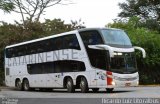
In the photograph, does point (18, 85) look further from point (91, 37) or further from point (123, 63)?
point (123, 63)

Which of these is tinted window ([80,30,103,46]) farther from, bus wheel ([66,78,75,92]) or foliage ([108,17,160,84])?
foliage ([108,17,160,84])

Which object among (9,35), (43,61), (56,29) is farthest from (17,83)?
(56,29)

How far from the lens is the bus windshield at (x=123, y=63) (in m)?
26.6

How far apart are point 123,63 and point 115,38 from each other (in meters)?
1.55

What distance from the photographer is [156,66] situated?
44.0m

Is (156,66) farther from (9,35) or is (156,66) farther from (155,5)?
(155,5)

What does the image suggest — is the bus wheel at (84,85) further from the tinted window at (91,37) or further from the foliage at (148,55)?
the foliage at (148,55)

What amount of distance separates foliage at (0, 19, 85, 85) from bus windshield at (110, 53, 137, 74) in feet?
67.2

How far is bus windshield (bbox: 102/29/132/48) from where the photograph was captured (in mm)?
26781

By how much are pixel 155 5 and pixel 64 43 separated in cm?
4307

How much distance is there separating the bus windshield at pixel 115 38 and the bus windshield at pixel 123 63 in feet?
2.00

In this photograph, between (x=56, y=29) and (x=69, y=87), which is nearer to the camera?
(x=69, y=87)

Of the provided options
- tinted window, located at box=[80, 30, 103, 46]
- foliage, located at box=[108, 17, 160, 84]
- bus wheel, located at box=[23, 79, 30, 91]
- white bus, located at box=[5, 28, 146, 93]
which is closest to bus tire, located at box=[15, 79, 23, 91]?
bus wheel, located at box=[23, 79, 30, 91]

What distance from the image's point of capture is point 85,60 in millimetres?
27578
